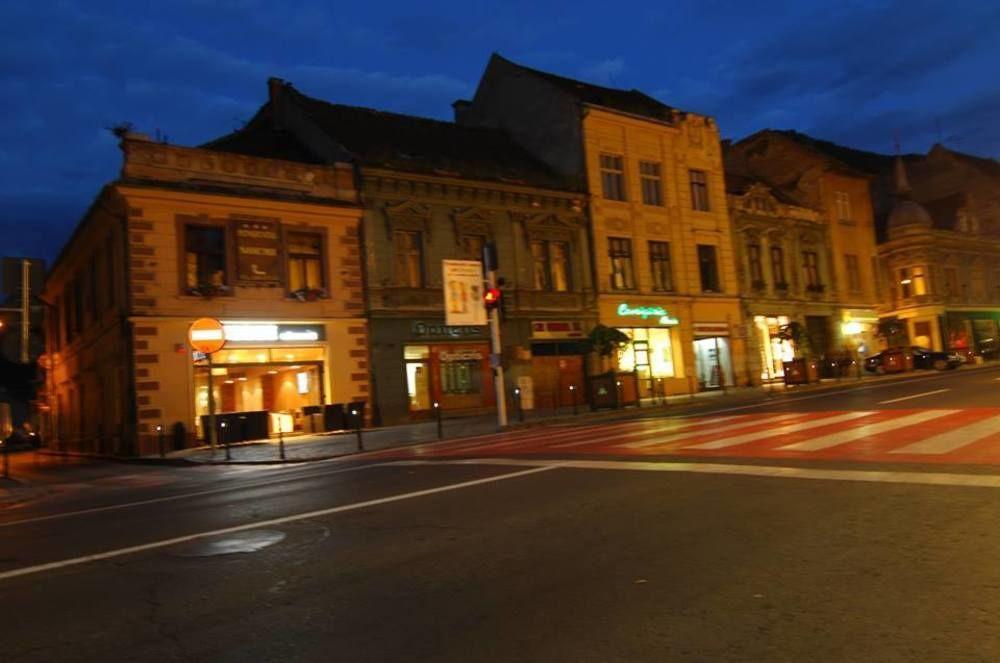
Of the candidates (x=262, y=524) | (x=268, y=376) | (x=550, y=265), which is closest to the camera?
(x=262, y=524)

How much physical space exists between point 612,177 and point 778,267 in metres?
12.0

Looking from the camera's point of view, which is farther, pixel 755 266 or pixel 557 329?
pixel 755 266

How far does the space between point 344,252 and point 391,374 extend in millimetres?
4399

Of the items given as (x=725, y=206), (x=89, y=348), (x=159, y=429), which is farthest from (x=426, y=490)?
(x=725, y=206)

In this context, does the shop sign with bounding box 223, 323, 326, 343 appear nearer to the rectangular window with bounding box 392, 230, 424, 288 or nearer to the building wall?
the rectangular window with bounding box 392, 230, 424, 288

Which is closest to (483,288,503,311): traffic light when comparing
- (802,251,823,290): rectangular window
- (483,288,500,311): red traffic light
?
(483,288,500,311): red traffic light

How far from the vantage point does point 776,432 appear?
11828mm

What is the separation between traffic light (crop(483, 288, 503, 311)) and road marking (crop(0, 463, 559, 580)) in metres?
11.3

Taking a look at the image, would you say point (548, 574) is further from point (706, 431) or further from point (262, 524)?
point (706, 431)

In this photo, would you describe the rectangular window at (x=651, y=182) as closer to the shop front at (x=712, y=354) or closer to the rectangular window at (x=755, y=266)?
the shop front at (x=712, y=354)

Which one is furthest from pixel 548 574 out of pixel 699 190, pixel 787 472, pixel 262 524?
pixel 699 190

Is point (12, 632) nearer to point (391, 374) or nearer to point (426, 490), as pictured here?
point (426, 490)

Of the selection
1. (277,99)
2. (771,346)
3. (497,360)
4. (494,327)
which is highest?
(277,99)

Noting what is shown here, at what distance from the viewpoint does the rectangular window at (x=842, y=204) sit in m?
42.9
